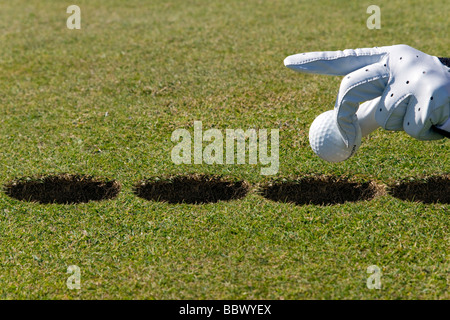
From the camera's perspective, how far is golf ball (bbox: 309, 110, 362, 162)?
4.38 metres

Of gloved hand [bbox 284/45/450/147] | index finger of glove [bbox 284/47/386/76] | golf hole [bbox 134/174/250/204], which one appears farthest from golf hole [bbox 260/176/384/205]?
index finger of glove [bbox 284/47/386/76]

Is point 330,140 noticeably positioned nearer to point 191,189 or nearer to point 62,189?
point 191,189

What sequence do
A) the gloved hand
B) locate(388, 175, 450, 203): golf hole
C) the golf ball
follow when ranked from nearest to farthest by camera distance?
1. the gloved hand
2. the golf ball
3. locate(388, 175, 450, 203): golf hole

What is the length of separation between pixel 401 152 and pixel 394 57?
1849 millimetres

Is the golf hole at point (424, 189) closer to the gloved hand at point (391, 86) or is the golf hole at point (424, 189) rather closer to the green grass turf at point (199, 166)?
the green grass turf at point (199, 166)

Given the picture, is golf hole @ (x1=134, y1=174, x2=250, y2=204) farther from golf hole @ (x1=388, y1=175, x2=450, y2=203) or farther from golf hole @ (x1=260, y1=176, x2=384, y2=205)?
golf hole @ (x1=388, y1=175, x2=450, y2=203)

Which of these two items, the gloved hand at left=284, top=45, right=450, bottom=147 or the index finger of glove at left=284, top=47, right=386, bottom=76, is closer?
the gloved hand at left=284, top=45, right=450, bottom=147

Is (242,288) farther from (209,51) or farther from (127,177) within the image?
(209,51)


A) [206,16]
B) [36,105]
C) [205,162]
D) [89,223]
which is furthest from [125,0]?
[89,223]

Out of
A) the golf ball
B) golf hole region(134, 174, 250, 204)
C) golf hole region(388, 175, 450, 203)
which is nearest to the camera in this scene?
the golf ball

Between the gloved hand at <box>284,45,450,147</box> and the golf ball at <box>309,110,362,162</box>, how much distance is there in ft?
0.19

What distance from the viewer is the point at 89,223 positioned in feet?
16.3

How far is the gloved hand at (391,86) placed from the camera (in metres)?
3.96

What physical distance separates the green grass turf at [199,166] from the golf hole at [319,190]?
9cm
